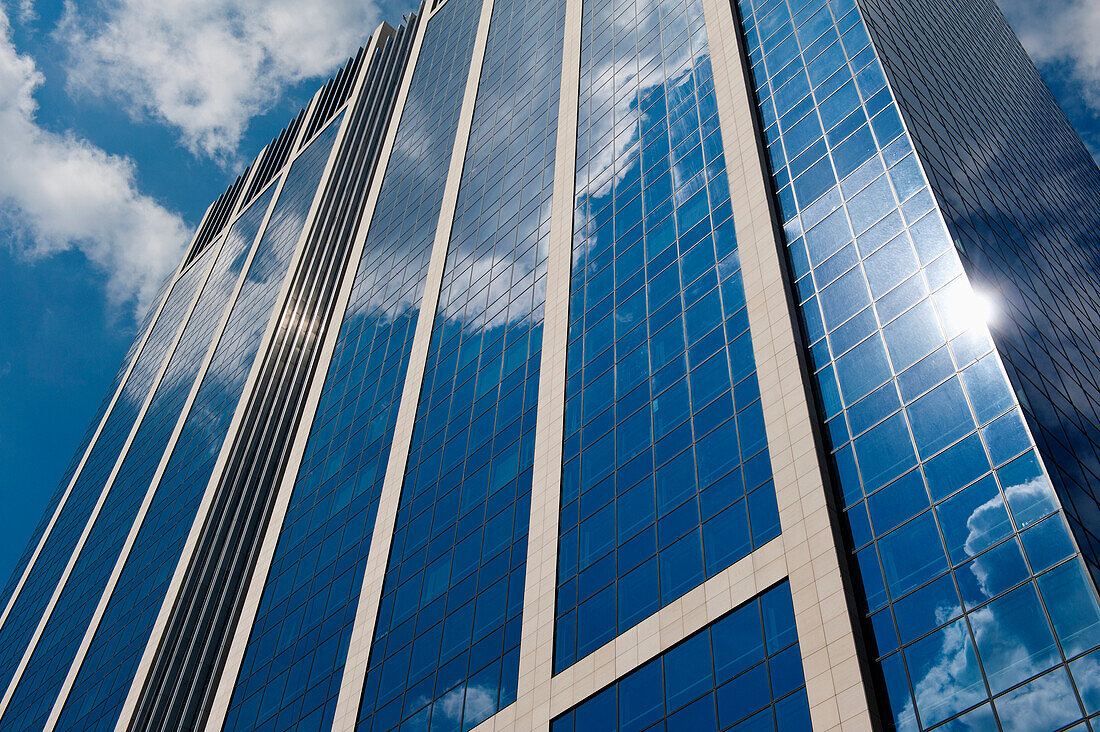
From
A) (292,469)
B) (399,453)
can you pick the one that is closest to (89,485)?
(292,469)

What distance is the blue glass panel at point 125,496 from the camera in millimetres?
85750

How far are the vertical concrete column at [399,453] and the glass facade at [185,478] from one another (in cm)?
2585

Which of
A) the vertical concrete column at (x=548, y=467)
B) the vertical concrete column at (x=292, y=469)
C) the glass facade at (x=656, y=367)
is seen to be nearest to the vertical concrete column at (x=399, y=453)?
the vertical concrete column at (x=548, y=467)

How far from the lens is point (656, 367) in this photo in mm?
48281

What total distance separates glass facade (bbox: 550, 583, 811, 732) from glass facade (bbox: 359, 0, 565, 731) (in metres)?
6.20

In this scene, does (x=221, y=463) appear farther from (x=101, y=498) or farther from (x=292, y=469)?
(x=101, y=498)

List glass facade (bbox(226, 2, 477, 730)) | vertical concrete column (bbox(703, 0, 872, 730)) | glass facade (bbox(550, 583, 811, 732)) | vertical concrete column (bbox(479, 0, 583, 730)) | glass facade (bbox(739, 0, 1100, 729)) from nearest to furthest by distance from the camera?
glass facade (bbox(739, 0, 1100, 729))
vertical concrete column (bbox(703, 0, 872, 730))
glass facade (bbox(550, 583, 811, 732))
vertical concrete column (bbox(479, 0, 583, 730))
glass facade (bbox(226, 2, 477, 730))

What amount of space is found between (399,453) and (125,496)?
49814 millimetres

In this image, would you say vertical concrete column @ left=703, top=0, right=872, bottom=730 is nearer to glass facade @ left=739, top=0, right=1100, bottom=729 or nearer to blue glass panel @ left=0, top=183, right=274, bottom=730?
glass facade @ left=739, top=0, right=1100, bottom=729

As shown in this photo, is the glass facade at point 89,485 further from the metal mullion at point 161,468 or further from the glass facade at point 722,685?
the glass facade at point 722,685

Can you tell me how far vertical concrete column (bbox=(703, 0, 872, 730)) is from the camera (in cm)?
3148

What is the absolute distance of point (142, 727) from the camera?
6781 cm

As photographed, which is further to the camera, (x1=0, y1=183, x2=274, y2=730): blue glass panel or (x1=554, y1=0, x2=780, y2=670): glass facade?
(x1=0, y1=183, x2=274, y2=730): blue glass panel

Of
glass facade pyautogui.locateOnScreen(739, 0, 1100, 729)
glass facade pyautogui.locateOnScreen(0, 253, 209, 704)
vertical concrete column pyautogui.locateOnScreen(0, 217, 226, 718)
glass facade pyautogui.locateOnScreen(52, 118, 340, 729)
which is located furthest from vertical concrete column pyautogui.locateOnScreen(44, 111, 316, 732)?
glass facade pyautogui.locateOnScreen(739, 0, 1100, 729)
